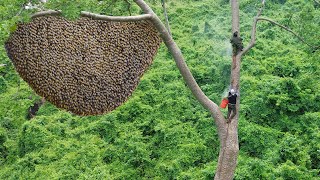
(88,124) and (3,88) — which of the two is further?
(3,88)

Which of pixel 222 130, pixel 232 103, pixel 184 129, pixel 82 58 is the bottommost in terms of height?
pixel 184 129

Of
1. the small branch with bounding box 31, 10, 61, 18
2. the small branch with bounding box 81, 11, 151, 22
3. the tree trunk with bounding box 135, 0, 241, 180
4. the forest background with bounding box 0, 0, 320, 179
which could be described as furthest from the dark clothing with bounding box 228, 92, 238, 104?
the small branch with bounding box 31, 10, 61, 18

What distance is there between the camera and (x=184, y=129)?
8.20 metres

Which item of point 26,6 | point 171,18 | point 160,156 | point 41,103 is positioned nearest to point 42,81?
point 26,6

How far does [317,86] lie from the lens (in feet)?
26.6

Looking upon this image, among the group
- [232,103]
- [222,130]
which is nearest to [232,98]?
[232,103]

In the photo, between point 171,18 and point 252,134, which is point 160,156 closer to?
point 252,134

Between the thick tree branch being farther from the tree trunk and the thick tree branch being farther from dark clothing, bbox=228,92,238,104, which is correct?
dark clothing, bbox=228,92,238,104

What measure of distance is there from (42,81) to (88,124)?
4.75 meters

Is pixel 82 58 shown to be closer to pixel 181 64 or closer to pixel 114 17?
pixel 114 17

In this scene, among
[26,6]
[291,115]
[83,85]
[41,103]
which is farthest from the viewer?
[41,103]

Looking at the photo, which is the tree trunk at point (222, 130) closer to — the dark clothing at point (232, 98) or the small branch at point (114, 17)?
the dark clothing at point (232, 98)

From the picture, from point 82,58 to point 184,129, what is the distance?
4.06m

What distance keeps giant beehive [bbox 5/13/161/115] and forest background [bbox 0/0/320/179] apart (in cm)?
125
